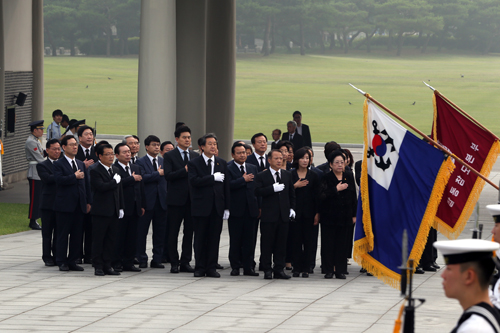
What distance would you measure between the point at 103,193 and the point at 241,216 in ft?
6.48

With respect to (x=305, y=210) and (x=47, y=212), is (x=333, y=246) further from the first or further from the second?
(x=47, y=212)

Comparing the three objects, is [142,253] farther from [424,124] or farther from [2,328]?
[424,124]

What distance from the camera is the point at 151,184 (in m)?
11.8

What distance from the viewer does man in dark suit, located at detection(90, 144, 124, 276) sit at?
1070 cm

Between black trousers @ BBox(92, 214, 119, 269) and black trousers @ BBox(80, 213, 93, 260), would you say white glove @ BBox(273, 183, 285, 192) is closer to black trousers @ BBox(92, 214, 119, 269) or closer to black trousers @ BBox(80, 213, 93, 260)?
black trousers @ BBox(92, 214, 119, 269)

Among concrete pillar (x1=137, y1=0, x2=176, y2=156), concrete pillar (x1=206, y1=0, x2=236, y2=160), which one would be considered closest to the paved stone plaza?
concrete pillar (x1=137, y1=0, x2=176, y2=156)

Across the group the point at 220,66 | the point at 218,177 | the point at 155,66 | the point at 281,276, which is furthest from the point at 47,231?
the point at 220,66

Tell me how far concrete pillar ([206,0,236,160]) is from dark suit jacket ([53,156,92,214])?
1209cm

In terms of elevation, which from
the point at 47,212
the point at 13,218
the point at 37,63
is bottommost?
the point at 13,218

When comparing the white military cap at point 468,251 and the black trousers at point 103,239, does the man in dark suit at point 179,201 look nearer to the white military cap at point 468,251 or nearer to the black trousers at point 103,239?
the black trousers at point 103,239

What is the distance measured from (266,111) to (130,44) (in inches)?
1450

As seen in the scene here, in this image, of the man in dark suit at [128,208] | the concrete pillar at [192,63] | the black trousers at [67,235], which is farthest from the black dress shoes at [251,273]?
the concrete pillar at [192,63]

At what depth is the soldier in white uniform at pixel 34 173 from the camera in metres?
15.3

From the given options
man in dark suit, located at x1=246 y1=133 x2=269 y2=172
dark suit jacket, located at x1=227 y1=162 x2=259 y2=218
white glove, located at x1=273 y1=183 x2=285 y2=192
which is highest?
man in dark suit, located at x1=246 y1=133 x2=269 y2=172
